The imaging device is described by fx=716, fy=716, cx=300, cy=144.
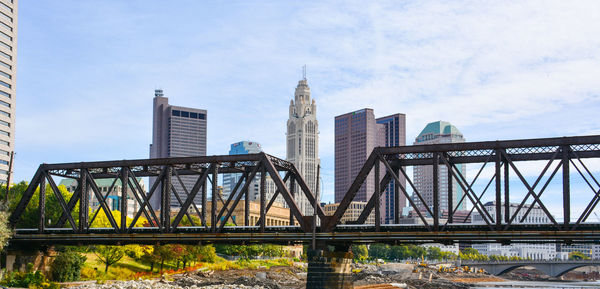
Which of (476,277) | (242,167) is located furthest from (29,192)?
(476,277)

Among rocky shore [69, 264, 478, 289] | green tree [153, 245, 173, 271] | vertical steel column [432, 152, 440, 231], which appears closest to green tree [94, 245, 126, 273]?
rocky shore [69, 264, 478, 289]

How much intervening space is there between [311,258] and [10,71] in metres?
147

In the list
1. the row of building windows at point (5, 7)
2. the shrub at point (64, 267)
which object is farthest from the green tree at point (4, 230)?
the row of building windows at point (5, 7)

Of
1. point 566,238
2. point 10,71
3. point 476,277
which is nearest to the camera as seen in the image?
point 566,238

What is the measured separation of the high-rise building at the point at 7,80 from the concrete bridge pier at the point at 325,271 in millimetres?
136829

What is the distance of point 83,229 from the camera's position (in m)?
71.4

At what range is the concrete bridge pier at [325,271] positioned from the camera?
198 feet

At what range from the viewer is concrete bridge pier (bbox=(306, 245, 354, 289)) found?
60.2m

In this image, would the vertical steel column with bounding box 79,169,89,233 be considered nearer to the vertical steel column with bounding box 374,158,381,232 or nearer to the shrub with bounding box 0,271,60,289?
the shrub with bounding box 0,271,60,289

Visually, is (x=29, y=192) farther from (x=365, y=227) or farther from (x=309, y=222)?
(x=365, y=227)

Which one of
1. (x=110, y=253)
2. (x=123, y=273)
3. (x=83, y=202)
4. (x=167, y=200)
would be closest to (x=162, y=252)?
(x=123, y=273)

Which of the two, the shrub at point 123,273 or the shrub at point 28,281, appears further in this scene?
the shrub at point 123,273

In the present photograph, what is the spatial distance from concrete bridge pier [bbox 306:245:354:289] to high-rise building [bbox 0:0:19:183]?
136829 millimetres

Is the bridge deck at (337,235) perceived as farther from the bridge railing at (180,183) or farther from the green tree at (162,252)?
the green tree at (162,252)
